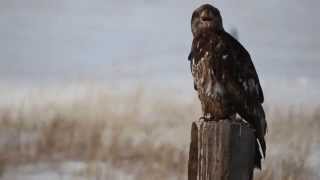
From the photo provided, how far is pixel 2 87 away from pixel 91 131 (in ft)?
1.22

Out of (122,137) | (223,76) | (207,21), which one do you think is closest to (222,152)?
(223,76)

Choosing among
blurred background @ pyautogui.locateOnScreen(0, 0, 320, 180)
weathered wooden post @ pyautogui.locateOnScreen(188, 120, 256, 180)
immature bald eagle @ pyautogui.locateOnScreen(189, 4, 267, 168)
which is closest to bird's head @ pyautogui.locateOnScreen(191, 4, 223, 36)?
immature bald eagle @ pyautogui.locateOnScreen(189, 4, 267, 168)

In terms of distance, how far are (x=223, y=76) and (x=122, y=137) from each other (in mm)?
682

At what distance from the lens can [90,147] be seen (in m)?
2.12

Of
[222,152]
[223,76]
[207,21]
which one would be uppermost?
[207,21]

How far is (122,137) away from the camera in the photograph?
2143 mm

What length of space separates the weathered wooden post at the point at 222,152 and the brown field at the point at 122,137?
1106mm

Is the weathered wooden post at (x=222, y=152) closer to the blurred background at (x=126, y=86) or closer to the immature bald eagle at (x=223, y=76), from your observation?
the immature bald eagle at (x=223, y=76)

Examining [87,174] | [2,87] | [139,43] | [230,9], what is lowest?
[87,174]

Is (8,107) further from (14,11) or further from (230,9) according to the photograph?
(230,9)

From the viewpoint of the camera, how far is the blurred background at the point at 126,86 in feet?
6.92

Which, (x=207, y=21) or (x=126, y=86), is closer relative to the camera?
(x=207, y=21)

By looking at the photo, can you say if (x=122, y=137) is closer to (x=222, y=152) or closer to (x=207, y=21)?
(x=207, y=21)

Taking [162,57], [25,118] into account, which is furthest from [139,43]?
[25,118]
